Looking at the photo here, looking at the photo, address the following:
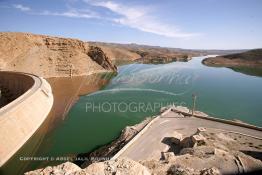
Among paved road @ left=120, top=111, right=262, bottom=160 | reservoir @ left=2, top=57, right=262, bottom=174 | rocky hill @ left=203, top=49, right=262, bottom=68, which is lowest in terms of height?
reservoir @ left=2, top=57, right=262, bottom=174

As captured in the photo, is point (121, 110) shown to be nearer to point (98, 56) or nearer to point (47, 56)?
point (47, 56)

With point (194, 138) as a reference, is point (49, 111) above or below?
below

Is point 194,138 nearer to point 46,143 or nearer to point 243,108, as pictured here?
point 46,143

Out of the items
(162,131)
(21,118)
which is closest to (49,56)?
(21,118)

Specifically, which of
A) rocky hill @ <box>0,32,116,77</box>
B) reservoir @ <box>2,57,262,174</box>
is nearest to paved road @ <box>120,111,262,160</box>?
reservoir @ <box>2,57,262,174</box>

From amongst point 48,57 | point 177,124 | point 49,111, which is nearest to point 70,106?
point 49,111

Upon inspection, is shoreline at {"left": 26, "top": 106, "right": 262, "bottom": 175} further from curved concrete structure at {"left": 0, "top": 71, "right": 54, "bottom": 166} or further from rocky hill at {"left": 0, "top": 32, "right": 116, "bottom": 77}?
rocky hill at {"left": 0, "top": 32, "right": 116, "bottom": 77}

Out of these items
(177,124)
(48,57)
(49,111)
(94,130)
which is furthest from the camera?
(48,57)
